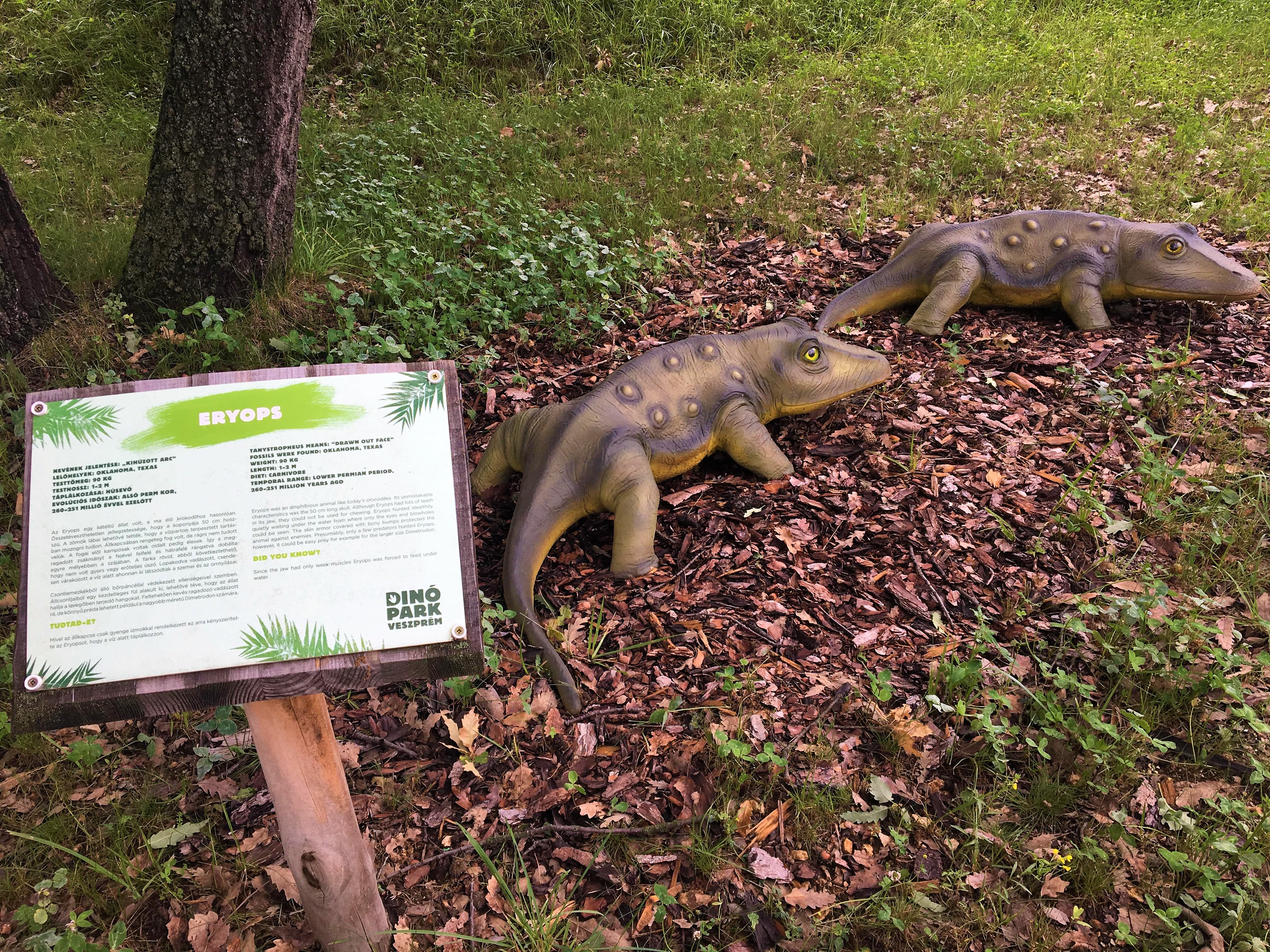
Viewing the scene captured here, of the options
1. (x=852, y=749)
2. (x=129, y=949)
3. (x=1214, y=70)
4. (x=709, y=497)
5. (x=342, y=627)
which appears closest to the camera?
(x=342, y=627)

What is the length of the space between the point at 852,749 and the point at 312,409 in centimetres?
237

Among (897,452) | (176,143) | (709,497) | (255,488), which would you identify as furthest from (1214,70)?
(255,488)

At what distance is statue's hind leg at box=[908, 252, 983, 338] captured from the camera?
551 cm

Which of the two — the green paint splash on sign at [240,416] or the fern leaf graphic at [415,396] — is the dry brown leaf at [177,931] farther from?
the fern leaf graphic at [415,396]

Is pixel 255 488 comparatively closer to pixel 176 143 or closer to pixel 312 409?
pixel 312 409

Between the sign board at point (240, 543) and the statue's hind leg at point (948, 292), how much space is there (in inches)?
174

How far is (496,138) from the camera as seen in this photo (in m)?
7.74

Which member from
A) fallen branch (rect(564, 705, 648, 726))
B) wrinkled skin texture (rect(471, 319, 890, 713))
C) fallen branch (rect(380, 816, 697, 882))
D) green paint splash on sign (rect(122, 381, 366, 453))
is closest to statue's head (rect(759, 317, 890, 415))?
wrinkled skin texture (rect(471, 319, 890, 713))

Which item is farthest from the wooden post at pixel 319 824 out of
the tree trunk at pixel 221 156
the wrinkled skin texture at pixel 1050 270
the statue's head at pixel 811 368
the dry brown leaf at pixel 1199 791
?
the wrinkled skin texture at pixel 1050 270

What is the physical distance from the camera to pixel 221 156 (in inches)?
179

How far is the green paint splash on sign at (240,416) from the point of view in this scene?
1.97m

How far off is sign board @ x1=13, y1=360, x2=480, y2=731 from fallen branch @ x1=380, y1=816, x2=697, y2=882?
123cm

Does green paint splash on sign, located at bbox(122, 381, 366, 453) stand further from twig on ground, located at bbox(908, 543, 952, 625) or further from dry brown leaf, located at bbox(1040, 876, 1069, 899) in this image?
twig on ground, located at bbox(908, 543, 952, 625)

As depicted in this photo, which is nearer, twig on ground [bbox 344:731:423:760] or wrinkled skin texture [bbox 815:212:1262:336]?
twig on ground [bbox 344:731:423:760]
